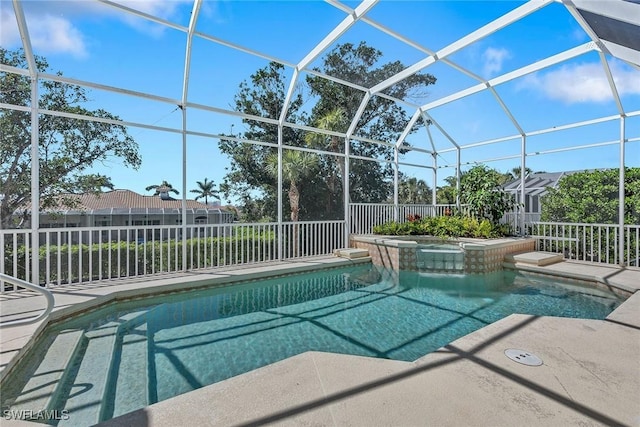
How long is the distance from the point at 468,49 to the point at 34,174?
7.31 meters

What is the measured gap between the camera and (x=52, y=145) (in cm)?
812

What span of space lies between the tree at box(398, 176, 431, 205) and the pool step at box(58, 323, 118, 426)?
15406mm

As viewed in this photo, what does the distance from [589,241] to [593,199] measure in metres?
1.57

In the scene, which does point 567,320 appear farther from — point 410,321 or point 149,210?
point 149,210

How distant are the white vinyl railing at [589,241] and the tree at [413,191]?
8753mm

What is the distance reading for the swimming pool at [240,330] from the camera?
2299 mm

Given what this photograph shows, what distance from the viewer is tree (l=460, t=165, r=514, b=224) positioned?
8352mm

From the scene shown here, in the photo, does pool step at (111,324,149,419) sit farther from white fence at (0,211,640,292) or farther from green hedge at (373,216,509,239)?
green hedge at (373,216,509,239)

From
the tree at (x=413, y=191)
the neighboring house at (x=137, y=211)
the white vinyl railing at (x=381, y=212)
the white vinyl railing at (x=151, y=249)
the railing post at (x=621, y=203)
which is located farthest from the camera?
the tree at (x=413, y=191)

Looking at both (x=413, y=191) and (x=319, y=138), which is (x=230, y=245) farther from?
(x=413, y=191)

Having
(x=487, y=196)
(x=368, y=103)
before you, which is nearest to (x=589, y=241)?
(x=487, y=196)

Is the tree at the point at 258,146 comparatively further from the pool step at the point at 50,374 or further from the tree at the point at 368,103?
the pool step at the point at 50,374

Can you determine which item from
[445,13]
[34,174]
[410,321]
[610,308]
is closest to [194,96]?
[34,174]

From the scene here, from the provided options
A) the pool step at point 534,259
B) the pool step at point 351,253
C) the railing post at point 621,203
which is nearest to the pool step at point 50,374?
the pool step at point 351,253
